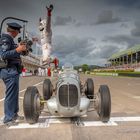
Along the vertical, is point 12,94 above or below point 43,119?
above

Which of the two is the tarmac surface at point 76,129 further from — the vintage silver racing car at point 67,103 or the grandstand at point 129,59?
the grandstand at point 129,59

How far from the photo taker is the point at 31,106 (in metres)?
6.13

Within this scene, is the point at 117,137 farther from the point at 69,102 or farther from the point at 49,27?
the point at 49,27

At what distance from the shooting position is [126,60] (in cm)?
10781

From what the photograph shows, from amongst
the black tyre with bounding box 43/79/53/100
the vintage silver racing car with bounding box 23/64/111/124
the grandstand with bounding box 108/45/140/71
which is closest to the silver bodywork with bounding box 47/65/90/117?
the vintage silver racing car with bounding box 23/64/111/124

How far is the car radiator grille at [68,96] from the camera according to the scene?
19.6ft

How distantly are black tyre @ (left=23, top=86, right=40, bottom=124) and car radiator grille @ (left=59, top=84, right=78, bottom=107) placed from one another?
652mm

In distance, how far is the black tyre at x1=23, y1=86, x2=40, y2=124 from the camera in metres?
6.13

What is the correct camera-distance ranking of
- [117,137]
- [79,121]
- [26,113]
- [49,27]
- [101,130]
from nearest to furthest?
[117,137]
[101,130]
[26,113]
[79,121]
[49,27]

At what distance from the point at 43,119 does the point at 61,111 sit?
108 cm

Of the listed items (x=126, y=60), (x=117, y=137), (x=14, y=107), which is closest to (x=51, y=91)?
(x=14, y=107)

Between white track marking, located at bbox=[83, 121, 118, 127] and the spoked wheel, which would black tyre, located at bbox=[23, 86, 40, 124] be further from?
the spoked wheel

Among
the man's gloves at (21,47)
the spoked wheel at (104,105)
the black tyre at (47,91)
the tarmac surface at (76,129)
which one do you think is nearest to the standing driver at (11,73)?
→ the man's gloves at (21,47)

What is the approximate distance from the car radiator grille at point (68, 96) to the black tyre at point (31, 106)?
65 cm
